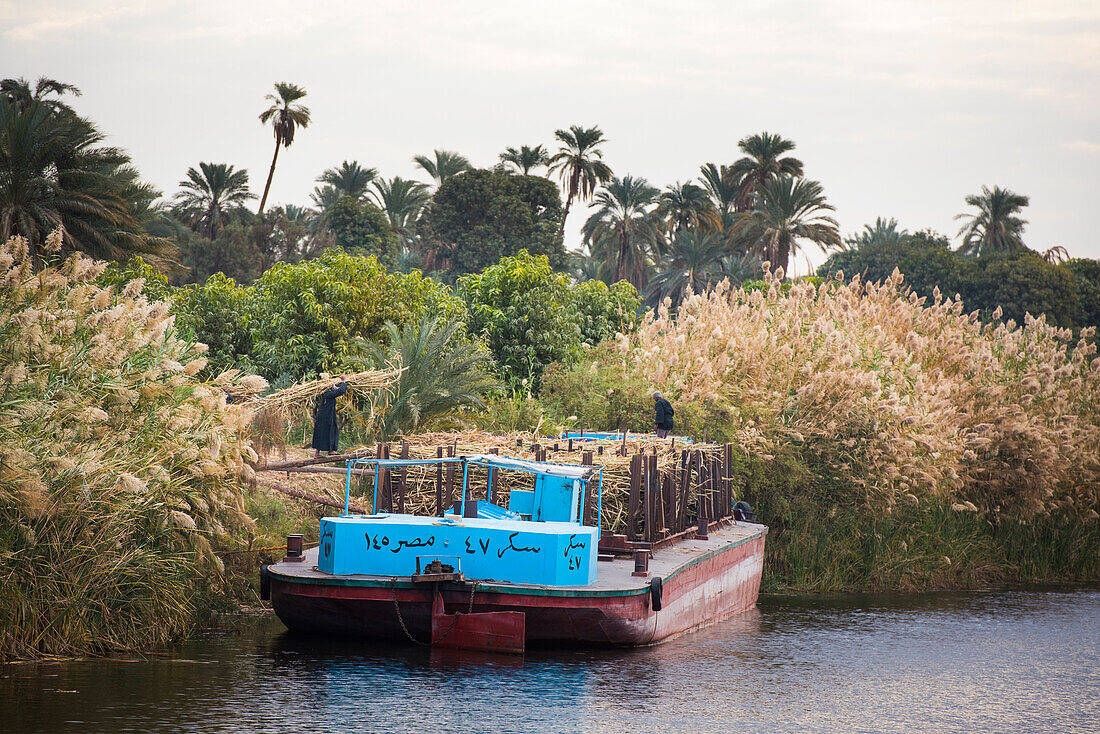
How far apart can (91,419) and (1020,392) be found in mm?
24938

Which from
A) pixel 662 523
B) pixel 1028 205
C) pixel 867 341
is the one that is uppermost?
pixel 1028 205

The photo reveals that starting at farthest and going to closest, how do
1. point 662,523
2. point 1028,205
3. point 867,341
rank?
point 1028,205 < point 867,341 < point 662,523

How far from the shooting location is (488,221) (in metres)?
73.1

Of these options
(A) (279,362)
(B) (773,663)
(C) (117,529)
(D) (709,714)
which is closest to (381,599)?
(C) (117,529)

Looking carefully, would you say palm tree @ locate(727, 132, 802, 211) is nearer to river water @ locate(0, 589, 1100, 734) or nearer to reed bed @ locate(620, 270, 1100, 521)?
reed bed @ locate(620, 270, 1100, 521)

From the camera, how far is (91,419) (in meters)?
15.8

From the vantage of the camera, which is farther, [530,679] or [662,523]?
[662,523]

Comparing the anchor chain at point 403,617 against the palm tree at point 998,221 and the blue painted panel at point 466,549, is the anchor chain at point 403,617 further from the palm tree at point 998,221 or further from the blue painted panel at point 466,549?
the palm tree at point 998,221

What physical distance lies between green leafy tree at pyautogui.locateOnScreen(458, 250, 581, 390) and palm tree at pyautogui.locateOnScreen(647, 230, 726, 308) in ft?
115

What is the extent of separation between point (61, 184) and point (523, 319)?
1308 cm

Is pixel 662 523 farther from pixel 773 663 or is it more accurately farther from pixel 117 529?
pixel 117 529

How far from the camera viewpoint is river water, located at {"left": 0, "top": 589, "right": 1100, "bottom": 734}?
13906 mm

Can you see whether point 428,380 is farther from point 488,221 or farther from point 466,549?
point 488,221

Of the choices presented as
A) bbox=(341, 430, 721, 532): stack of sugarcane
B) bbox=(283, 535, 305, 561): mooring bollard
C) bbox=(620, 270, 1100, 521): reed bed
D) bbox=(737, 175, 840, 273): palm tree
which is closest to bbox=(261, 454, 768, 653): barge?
bbox=(283, 535, 305, 561): mooring bollard
